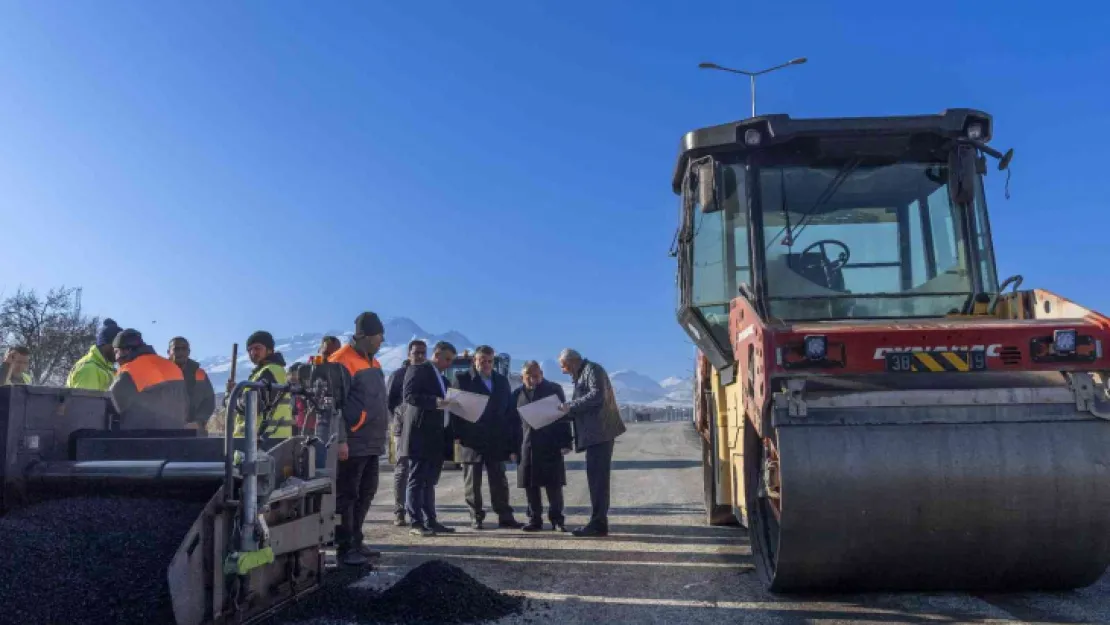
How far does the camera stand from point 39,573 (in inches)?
161

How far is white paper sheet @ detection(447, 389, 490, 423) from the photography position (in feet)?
27.5

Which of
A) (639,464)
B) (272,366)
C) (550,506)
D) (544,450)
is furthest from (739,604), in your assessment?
(639,464)

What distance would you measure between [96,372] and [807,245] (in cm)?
574

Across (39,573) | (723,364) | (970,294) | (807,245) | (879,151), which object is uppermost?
(879,151)

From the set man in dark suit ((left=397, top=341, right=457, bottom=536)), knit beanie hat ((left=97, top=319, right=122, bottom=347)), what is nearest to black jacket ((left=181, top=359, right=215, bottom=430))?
knit beanie hat ((left=97, top=319, right=122, bottom=347))

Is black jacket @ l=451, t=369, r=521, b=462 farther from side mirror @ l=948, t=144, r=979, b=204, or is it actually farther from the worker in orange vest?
side mirror @ l=948, t=144, r=979, b=204

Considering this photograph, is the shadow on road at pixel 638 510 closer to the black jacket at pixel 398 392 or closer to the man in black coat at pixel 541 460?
the man in black coat at pixel 541 460

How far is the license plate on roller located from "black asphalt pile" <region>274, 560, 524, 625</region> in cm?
252

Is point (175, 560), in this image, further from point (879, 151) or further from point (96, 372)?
point (879, 151)

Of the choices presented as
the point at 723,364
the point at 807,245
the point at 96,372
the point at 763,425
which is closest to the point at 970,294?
the point at 807,245

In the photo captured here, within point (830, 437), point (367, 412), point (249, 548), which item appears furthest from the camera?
point (367, 412)

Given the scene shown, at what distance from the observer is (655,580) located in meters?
5.91

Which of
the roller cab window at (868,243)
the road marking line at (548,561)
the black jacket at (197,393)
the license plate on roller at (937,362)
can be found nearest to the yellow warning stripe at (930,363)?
the license plate on roller at (937,362)

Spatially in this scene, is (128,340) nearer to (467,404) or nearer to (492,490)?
(467,404)
